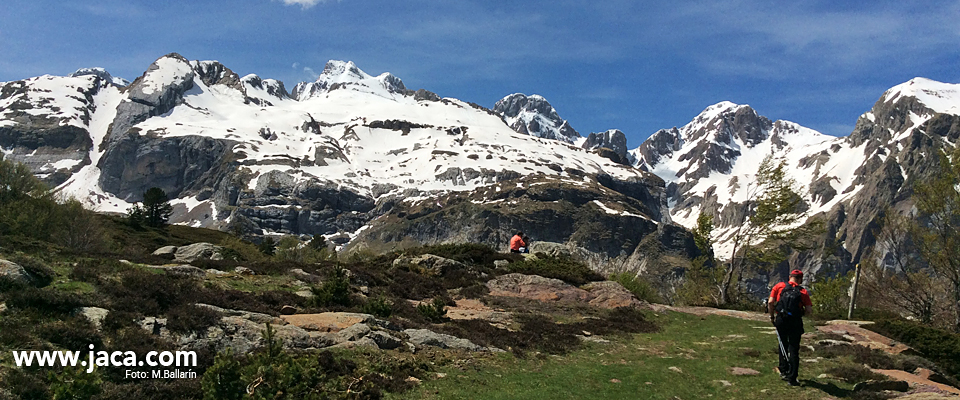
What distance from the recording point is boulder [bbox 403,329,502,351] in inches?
697

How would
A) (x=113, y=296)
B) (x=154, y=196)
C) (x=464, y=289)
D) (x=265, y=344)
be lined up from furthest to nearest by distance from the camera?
(x=154, y=196) → (x=464, y=289) → (x=113, y=296) → (x=265, y=344)

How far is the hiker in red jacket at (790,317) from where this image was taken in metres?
16.0

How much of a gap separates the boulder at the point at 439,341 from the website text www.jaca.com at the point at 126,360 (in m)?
6.61

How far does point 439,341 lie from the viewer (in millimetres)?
17906

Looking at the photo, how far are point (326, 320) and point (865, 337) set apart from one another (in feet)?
68.2

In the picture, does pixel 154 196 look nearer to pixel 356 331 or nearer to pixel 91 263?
pixel 91 263

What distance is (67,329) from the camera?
12.5 m

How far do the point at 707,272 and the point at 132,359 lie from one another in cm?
4934

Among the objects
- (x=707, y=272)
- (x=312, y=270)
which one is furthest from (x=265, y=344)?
(x=707, y=272)

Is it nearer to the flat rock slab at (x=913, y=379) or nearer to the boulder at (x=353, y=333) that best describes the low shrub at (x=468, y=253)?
the boulder at (x=353, y=333)

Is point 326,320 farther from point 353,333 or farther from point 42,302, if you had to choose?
point 42,302

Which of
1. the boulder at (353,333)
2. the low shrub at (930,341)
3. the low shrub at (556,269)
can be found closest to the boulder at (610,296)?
the low shrub at (556,269)

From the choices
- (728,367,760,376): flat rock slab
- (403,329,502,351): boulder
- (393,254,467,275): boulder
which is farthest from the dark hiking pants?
(393,254,467,275): boulder

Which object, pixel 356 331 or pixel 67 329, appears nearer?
pixel 67 329
